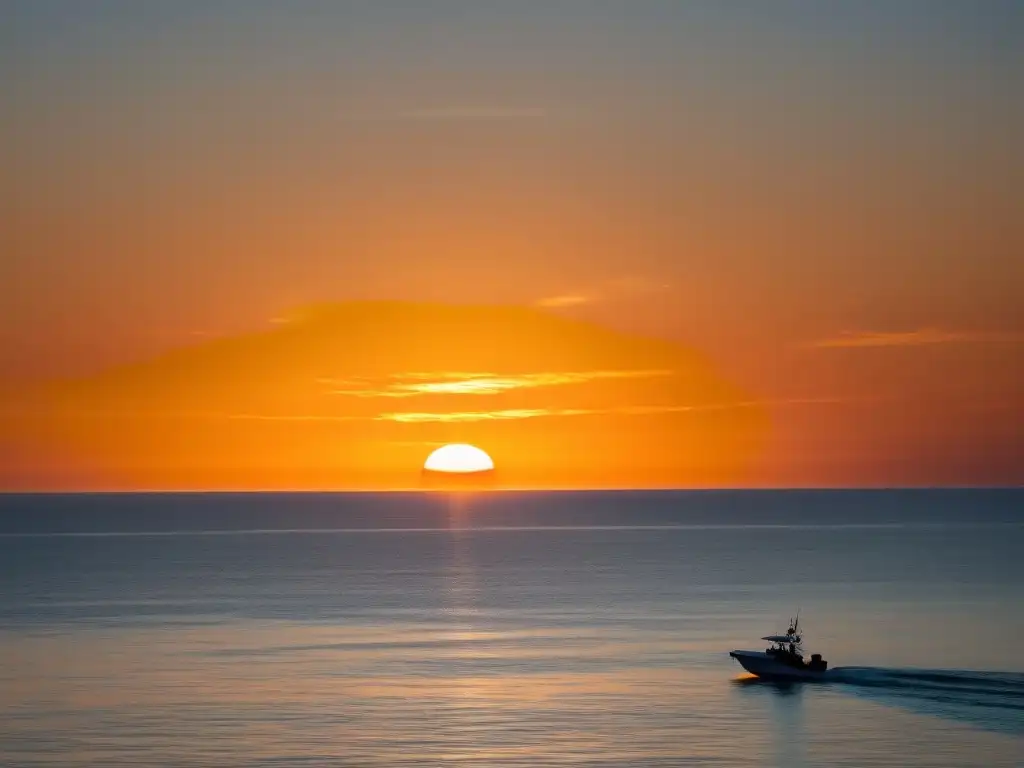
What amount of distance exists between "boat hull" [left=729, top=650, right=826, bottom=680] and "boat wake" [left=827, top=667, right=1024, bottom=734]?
53.3 inches

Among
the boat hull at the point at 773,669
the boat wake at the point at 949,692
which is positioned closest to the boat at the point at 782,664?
the boat hull at the point at 773,669

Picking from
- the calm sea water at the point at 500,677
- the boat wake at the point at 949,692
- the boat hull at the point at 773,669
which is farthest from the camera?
the boat hull at the point at 773,669

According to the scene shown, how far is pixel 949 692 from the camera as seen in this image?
273ft

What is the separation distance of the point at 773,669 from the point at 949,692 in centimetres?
1044

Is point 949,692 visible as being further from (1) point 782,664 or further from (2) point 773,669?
(2) point 773,669

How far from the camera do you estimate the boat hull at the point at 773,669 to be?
8781cm

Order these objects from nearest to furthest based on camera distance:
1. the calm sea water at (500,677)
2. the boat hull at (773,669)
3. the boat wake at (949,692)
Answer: the calm sea water at (500,677), the boat wake at (949,692), the boat hull at (773,669)

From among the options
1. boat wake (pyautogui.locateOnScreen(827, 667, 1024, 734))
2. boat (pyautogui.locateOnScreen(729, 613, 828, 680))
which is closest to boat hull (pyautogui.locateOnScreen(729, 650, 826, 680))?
boat (pyautogui.locateOnScreen(729, 613, 828, 680))

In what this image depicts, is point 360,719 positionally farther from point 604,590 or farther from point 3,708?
point 604,590

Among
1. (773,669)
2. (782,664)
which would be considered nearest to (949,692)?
(782,664)

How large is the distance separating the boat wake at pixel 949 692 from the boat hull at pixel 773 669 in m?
1.35

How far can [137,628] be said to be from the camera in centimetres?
11356

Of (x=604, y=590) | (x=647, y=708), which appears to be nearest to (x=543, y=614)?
(x=604, y=590)

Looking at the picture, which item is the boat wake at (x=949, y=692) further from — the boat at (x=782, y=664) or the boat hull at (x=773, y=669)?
the boat hull at (x=773, y=669)
